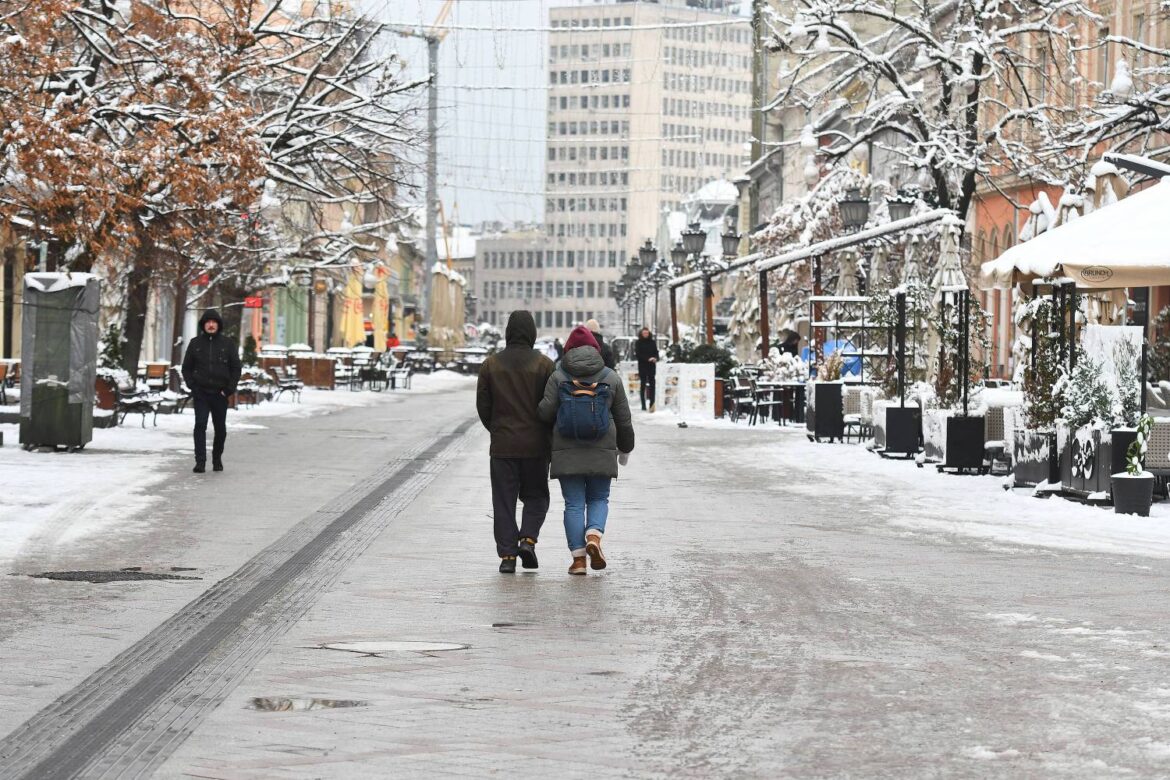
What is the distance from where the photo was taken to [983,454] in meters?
23.4

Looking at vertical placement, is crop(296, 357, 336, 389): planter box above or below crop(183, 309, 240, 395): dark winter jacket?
below

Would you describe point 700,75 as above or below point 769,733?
above

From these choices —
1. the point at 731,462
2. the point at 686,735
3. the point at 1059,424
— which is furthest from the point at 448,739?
the point at 731,462

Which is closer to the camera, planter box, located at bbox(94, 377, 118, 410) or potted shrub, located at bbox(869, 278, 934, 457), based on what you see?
potted shrub, located at bbox(869, 278, 934, 457)

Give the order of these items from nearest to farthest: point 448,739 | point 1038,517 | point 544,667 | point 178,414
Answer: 1. point 448,739
2. point 544,667
3. point 1038,517
4. point 178,414

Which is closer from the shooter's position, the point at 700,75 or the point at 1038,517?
the point at 1038,517

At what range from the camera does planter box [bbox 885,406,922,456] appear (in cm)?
2652

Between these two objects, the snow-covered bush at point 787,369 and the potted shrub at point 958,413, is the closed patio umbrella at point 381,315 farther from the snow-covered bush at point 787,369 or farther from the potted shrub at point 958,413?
the potted shrub at point 958,413

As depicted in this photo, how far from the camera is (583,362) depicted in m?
13.4

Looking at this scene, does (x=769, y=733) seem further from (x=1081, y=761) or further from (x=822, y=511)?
(x=822, y=511)

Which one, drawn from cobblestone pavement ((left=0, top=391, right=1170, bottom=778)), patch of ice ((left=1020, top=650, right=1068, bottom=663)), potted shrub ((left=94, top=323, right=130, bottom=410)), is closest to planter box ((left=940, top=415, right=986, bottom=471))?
cobblestone pavement ((left=0, top=391, right=1170, bottom=778))

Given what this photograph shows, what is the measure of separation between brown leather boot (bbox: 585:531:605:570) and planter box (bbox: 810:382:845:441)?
17944 millimetres

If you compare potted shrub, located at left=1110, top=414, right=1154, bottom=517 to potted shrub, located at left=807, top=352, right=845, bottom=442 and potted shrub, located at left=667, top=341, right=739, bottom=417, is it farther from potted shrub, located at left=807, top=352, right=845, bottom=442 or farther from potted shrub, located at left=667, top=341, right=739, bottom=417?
potted shrub, located at left=667, top=341, right=739, bottom=417

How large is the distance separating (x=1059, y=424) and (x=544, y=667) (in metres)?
11.7
